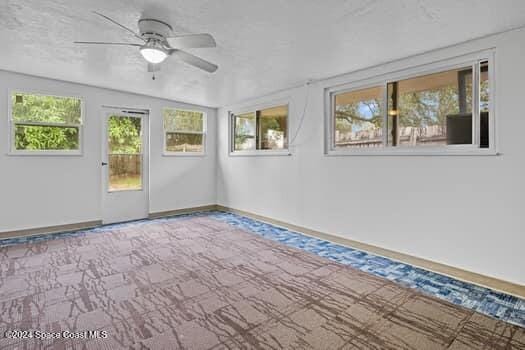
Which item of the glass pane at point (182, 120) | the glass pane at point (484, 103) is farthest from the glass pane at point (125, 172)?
the glass pane at point (484, 103)

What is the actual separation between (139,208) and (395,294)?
4.66 m

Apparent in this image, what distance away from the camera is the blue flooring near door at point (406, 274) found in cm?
232

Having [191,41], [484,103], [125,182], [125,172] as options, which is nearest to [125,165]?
[125,172]

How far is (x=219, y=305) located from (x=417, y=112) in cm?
300

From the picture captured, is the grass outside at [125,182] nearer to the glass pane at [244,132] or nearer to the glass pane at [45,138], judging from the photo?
the glass pane at [45,138]

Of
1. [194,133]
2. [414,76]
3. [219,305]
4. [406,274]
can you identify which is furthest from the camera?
[194,133]

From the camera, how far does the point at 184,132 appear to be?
6.05m

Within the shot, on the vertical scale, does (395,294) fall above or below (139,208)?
below

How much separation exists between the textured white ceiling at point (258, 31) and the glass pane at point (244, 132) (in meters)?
1.74

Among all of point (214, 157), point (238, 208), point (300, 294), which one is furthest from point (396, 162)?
point (214, 157)

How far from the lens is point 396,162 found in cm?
340

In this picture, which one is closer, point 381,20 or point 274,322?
A: point 274,322

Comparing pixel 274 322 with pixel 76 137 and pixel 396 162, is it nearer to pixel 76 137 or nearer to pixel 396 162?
pixel 396 162

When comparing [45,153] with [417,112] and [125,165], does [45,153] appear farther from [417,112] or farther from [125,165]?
[417,112]
